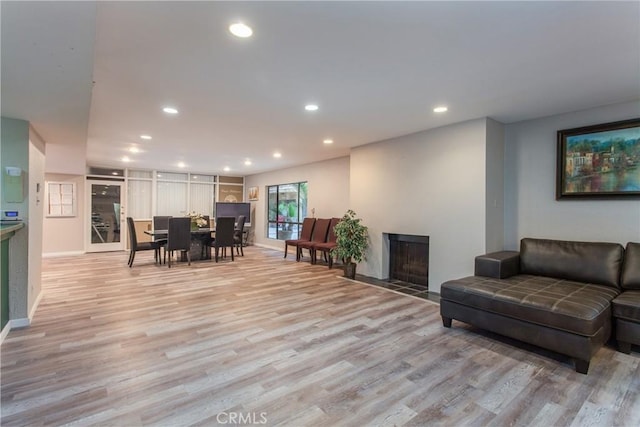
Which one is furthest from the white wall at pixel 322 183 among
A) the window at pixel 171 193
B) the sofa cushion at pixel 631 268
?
the sofa cushion at pixel 631 268

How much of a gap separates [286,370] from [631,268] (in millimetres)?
3476

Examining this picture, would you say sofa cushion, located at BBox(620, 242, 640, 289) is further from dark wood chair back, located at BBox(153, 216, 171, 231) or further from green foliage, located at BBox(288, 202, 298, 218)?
dark wood chair back, located at BBox(153, 216, 171, 231)

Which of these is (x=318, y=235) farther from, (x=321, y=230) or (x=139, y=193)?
(x=139, y=193)

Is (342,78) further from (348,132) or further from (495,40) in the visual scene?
(348,132)

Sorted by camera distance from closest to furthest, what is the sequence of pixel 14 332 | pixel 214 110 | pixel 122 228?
pixel 14 332 < pixel 214 110 < pixel 122 228

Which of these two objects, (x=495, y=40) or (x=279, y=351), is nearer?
(x=495, y=40)

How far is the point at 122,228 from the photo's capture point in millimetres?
8750

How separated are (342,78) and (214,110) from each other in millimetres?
1745

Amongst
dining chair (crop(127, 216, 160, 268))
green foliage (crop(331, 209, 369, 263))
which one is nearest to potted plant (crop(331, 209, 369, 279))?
green foliage (crop(331, 209, 369, 263))

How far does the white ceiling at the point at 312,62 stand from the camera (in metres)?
1.78

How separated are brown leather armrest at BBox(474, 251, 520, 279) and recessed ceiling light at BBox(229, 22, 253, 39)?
331 centimetres

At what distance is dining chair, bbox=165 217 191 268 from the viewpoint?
→ 6148 millimetres

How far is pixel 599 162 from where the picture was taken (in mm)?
3451

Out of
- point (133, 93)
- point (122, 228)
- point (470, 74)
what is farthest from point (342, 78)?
point (122, 228)
